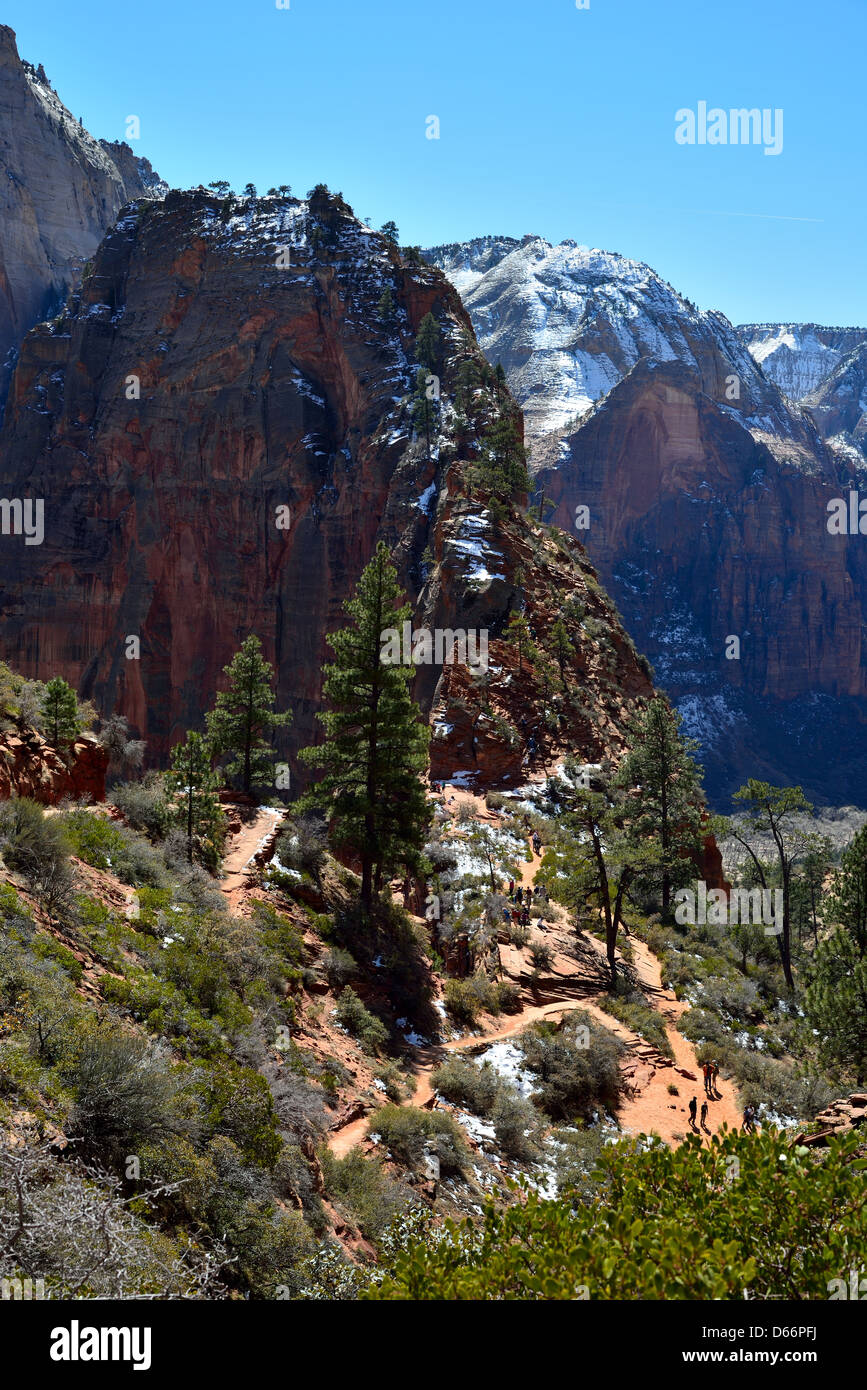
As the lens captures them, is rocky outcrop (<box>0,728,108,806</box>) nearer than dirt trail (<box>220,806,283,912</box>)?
Yes

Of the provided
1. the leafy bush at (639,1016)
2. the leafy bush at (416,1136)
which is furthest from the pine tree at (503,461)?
the leafy bush at (416,1136)

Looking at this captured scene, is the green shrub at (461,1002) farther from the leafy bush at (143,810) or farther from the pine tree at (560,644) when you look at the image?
the pine tree at (560,644)

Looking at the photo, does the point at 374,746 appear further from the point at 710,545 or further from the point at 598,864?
the point at 710,545

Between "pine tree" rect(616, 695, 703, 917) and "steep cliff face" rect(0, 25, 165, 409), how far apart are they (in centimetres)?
11417

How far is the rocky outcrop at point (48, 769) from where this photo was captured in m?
16.4

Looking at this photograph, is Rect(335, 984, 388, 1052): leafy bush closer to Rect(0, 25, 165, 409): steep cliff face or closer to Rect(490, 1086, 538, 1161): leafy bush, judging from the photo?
Rect(490, 1086, 538, 1161): leafy bush

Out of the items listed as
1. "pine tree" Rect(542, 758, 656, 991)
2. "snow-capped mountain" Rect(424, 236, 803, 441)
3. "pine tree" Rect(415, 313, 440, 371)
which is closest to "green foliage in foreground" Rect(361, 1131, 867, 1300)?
"pine tree" Rect(542, 758, 656, 991)

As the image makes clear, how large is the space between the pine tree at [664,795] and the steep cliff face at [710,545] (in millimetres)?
108236

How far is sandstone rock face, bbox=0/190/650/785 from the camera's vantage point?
74438mm

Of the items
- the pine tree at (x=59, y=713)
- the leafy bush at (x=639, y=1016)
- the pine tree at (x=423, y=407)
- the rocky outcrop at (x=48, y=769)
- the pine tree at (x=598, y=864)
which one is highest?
the pine tree at (x=423, y=407)

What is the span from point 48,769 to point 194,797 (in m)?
4.23

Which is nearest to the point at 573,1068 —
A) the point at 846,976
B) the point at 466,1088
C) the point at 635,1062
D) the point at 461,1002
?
the point at 635,1062
